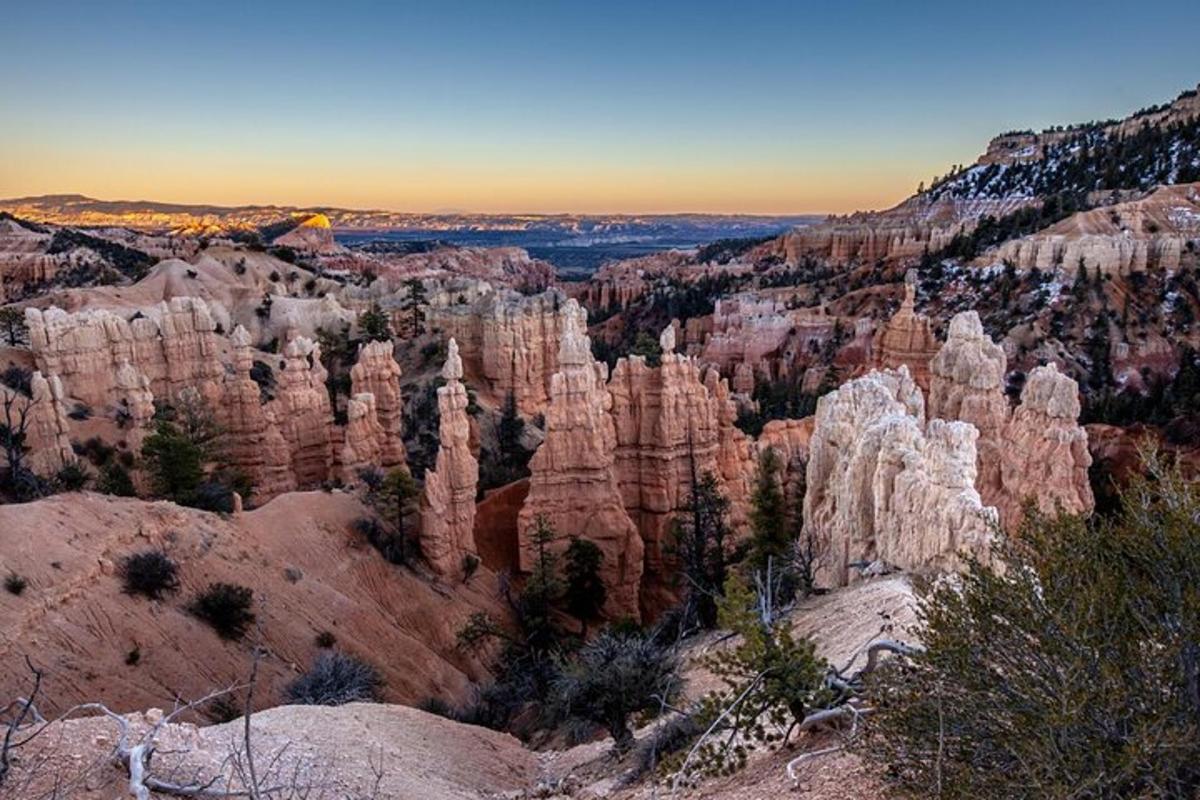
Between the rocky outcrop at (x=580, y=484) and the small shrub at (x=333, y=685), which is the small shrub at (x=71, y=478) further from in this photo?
the rocky outcrop at (x=580, y=484)

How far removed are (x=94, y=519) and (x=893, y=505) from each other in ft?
59.1

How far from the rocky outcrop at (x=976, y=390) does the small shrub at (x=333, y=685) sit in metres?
17.5

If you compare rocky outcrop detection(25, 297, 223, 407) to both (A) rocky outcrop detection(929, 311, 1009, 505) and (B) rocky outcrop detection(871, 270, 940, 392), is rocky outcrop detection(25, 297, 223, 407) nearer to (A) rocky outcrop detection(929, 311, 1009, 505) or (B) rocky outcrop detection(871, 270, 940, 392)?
(A) rocky outcrop detection(929, 311, 1009, 505)

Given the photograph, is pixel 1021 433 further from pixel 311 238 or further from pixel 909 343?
pixel 311 238

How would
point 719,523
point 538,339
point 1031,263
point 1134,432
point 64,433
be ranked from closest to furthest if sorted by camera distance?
1. point 719,523
2. point 64,433
3. point 1134,432
4. point 538,339
5. point 1031,263

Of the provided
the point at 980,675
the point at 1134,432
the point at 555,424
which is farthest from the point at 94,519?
the point at 1134,432

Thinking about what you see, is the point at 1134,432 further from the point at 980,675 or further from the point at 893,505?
the point at 980,675

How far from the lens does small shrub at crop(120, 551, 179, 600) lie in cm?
1853

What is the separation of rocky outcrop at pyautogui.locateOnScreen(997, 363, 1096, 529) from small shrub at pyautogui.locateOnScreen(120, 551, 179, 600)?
21.9 metres

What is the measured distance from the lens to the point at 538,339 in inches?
1694

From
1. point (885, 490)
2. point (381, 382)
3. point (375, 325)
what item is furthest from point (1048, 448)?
point (375, 325)

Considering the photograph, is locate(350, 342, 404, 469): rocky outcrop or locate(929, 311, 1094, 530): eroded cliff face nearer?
locate(929, 311, 1094, 530): eroded cliff face

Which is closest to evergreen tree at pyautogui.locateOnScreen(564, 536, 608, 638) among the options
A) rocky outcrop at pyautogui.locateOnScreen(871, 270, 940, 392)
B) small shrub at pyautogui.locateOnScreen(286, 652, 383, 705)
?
small shrub at pyautogui.locateOnScreen(286, 652, 383, 705)

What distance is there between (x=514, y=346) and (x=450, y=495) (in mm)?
17345
